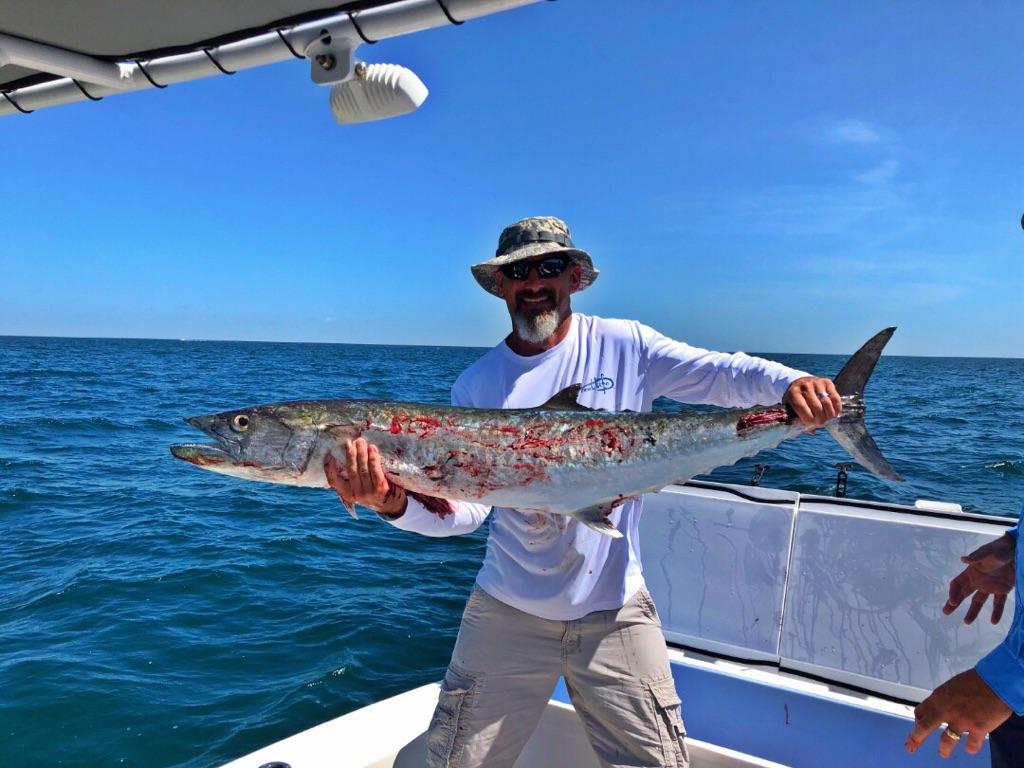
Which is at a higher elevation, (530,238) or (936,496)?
(530,238)

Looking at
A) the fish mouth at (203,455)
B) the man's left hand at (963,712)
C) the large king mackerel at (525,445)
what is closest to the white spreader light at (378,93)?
the large king mackerel at (525,445)

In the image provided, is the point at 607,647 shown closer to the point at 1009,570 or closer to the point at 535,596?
the point at 535,596

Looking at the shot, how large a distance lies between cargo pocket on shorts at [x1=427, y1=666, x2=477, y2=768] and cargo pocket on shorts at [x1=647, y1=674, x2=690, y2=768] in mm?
754

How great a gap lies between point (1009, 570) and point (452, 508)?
2210mm

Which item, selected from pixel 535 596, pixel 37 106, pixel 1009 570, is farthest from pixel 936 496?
pixel 37 106

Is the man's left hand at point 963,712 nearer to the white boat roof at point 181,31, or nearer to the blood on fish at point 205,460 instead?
the blood on fish at point 205,460

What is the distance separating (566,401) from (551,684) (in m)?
1.23

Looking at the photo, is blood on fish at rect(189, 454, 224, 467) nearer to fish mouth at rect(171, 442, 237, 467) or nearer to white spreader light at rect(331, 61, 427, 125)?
fish mouth at rect(171, 442, 237, 467)

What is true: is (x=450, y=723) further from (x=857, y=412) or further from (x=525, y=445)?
(x=857, y=412)

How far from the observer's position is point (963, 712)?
6.41 feet

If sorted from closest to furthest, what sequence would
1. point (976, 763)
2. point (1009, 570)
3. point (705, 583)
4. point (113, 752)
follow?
point (1009, 570) → point (976, 763) → point (705, 583) → point (113, 752)

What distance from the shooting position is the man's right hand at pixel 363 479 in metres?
2.72

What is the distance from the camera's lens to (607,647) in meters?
2.79

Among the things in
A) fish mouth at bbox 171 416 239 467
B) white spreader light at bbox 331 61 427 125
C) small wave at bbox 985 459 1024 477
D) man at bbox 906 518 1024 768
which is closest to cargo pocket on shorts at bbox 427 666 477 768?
fish mouth at bbox 171 416 239 467
